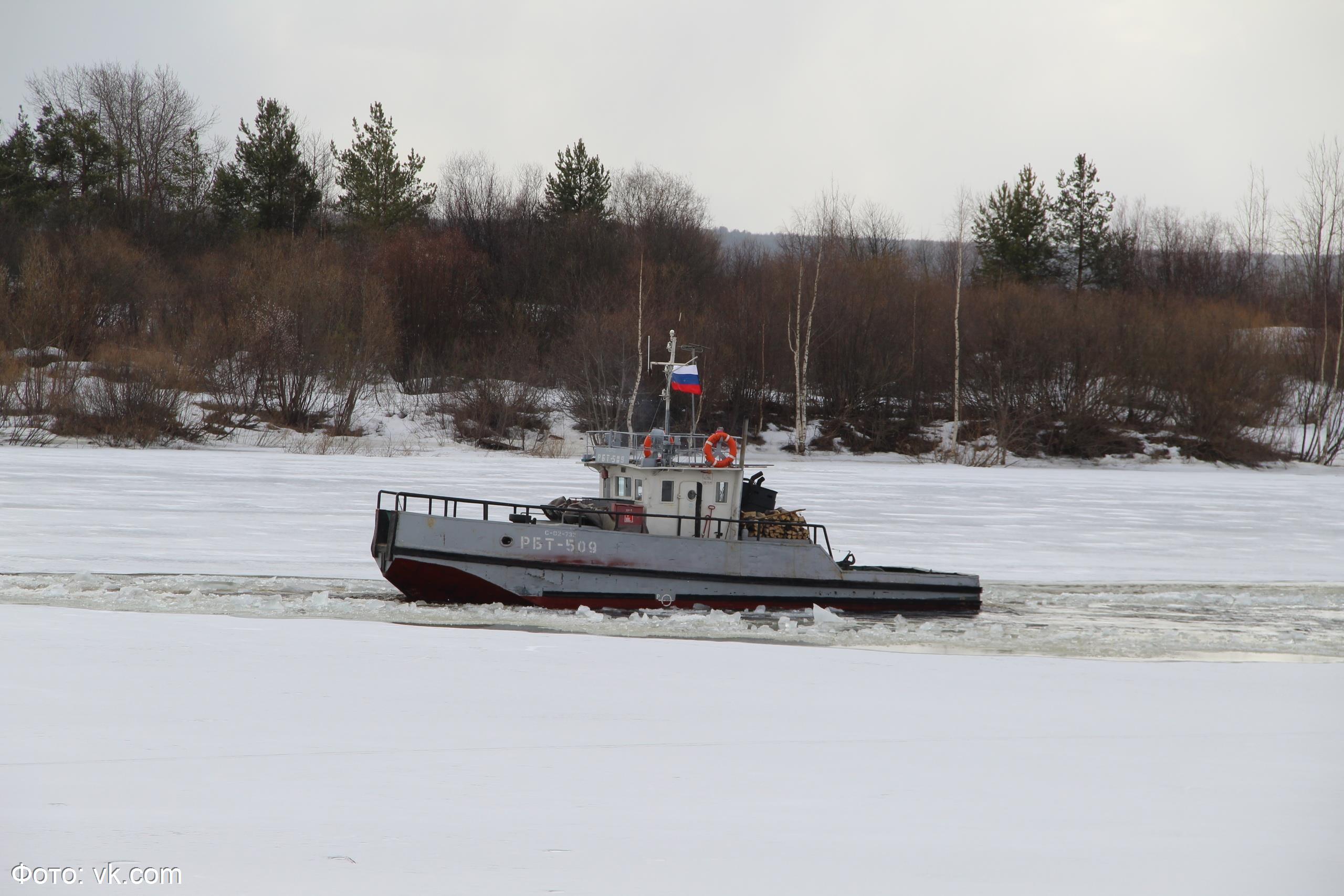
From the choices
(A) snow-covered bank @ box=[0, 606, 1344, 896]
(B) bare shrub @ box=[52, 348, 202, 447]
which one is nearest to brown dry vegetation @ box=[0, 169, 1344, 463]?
(B) bare shrub @ box=[52, 348, 202, 447]

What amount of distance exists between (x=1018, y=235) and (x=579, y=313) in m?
24.8

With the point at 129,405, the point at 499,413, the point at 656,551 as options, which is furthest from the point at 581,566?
the point at 129,405

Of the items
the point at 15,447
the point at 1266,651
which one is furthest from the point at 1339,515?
the point at 15,447

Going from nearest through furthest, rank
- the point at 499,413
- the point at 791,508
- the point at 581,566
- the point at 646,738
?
the point at 646,738, the point at 581,566, the point at 791,508, the point at 499,413

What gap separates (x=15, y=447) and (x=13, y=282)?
14022mm

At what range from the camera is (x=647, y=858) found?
5.06 m

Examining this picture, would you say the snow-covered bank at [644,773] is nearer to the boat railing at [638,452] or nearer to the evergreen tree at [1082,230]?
the boat railing at [638,452]

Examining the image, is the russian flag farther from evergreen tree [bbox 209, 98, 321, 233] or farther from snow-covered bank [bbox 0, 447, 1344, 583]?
evergreen tree [bbox 209, 98, 321, 233]

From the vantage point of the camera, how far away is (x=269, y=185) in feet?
171

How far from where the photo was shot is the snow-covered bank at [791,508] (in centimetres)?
1662

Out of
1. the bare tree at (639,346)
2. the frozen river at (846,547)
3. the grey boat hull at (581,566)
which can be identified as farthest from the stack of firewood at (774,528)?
the bare tree at (639,346)

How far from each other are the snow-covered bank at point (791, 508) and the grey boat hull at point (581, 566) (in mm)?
2212

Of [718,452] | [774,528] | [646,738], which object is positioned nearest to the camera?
[646,738]

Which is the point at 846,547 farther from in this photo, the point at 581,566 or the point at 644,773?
the point at 644,773
